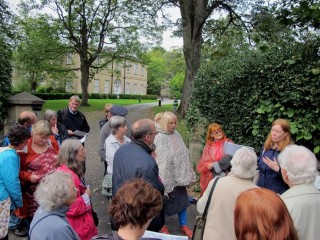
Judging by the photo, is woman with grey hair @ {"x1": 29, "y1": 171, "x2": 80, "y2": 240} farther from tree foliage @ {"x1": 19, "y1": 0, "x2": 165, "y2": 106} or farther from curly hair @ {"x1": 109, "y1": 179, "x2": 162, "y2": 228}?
tree foliage @ {"x1": 19, "y1": 0, "x2": 165, "y2": 106}

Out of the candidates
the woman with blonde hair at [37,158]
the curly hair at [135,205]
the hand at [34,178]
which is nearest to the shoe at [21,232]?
the woman with blonde hair at [37,158]

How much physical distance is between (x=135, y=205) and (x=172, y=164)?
289 cm

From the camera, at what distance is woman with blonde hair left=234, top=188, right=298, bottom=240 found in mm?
1835

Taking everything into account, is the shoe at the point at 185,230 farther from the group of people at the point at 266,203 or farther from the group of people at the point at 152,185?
the group of people at the point at 266,203

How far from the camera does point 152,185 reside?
3297 mm

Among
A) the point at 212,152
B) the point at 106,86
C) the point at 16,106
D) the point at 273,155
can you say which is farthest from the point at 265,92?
the point at 106,86

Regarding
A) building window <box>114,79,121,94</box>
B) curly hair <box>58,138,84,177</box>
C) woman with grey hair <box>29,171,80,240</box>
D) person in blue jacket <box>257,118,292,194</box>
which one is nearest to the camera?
woman with grey hair <box>29,171,80,240</box>

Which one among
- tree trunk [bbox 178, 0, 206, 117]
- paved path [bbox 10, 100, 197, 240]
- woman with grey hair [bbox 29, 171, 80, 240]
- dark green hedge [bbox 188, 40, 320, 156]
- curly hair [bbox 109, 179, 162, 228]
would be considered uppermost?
tree trunk [bbox 178, 0, 206, 117]

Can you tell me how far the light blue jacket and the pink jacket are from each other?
792mm

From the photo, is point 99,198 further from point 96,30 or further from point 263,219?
point 96,30

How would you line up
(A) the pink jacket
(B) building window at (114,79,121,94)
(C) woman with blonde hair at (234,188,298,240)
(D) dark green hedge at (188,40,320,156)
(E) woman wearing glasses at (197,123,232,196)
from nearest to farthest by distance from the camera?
1. (C) woman with blonde hair at (234,188,298,240)
2. (A) the pink jacket
3. (E) woman wearing glasses at (197,123,232,196)
4. (D) dark green hedge at (188,40,320,156)
5. (B) building window at (114,79,121,94)

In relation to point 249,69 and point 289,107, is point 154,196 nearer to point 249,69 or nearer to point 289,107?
point 289,107

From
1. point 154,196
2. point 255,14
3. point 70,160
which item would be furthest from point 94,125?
point 154,196

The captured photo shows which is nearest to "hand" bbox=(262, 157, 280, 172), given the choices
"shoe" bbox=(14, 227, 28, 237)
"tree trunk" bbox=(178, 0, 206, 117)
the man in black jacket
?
"shoe" bbox=(14, 227, 28, 237)
